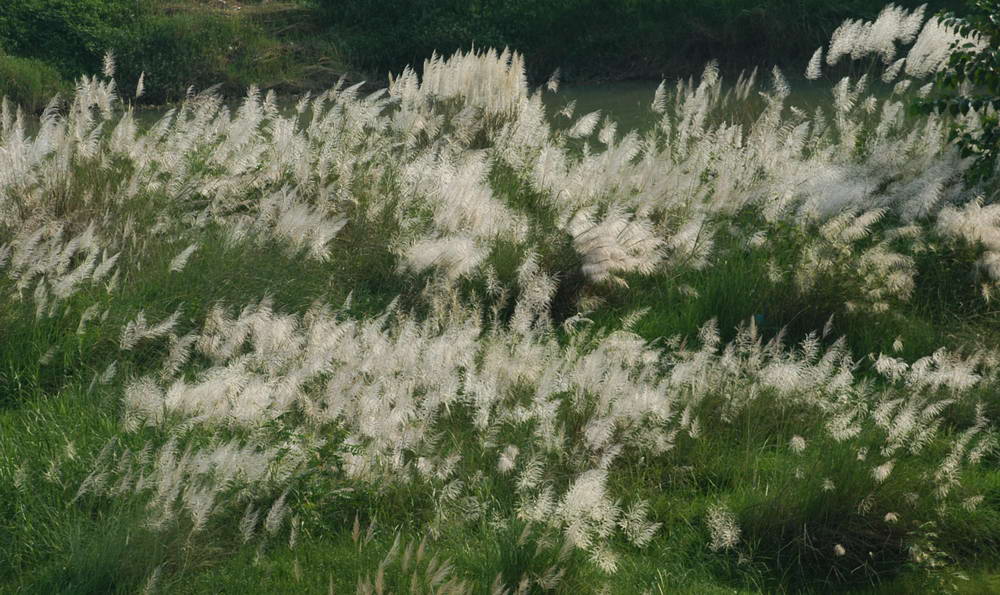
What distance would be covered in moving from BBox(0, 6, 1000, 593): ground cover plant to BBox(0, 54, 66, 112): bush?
13.4 meters

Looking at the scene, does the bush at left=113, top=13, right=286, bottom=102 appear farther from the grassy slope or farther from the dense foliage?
the dense foliage

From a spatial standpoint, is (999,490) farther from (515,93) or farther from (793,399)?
(515,93)

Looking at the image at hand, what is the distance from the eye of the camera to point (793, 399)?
4.76 metres

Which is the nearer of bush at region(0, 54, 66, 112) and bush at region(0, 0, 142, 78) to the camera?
bush at region(0, 54, 66, 112)

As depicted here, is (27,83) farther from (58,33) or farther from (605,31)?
(605,31)

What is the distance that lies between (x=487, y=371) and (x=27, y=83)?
17.8 meters

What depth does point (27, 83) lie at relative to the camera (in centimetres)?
1978

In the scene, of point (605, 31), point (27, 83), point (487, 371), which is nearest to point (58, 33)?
point (27, 83)

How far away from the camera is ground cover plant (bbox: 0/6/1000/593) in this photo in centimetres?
379

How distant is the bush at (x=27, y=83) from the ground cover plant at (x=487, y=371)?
44.0ft

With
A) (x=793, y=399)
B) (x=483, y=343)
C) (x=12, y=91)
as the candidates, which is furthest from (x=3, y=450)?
(x=12, y=91)

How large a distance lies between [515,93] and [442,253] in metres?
4.07

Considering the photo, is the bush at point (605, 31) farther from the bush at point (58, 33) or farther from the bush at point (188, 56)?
the bush at point (58, 33)

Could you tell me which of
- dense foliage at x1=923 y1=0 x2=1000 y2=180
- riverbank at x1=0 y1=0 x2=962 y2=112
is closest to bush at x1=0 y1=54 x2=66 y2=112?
riverbank at x1=0 y1=0 x2=962 y2=112
